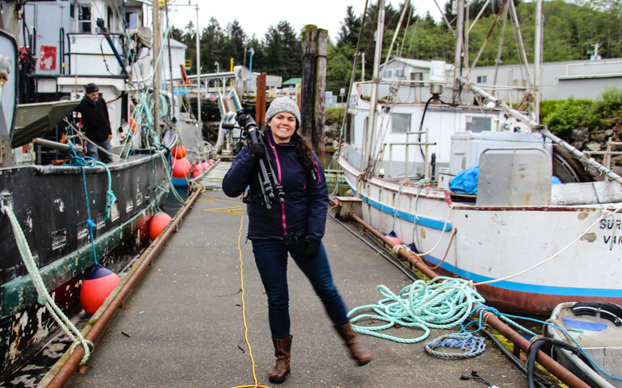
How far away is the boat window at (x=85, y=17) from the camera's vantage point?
12.6m

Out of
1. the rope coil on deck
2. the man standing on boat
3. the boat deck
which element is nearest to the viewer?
the boat deck

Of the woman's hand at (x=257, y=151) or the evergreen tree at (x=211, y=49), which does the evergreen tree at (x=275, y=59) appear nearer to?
the evergreen tree at (x=211, y=49)

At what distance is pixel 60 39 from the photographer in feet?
38.2

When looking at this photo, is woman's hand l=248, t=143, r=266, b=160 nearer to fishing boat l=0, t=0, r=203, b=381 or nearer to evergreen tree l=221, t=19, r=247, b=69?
fishing boat l=0, t=0, r=203, b=381

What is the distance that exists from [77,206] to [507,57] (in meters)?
65.8

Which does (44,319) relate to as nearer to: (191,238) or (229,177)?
(229,177)

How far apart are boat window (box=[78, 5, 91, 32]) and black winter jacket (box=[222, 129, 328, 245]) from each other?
481 inches

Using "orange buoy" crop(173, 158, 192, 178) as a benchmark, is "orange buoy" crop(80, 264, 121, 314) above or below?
below

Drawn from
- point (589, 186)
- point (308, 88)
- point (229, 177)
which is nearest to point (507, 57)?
point (308, 88)

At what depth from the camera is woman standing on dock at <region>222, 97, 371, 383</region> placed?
2814 mm

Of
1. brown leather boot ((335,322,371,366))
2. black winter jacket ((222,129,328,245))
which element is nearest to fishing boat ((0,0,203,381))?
black winter jacket ((222,129,328,245))

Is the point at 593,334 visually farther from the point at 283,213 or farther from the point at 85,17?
the point at 85,17

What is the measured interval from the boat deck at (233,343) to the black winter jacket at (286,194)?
41.3 inches

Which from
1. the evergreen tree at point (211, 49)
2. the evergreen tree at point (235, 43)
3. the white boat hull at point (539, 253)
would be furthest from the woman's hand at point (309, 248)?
the evergreen tree at point (235, 43)
